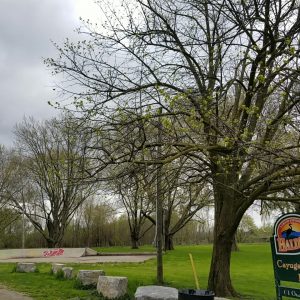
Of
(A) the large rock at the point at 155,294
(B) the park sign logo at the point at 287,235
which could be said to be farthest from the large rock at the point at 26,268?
(B) the park sign logo at the point at 287,235

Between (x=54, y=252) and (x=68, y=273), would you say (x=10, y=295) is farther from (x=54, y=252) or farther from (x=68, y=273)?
(x=54, y=252)

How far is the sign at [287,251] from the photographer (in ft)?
29.0

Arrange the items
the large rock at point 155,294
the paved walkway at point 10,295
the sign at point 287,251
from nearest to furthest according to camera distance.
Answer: the sign at point 287,251
the large rock at point 155,294
the paved walkway at point 10,295

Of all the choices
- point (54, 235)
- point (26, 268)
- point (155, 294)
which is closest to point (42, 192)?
point (54, 235)

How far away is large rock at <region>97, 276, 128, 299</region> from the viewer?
40.3 ft

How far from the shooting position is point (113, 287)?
12.3m

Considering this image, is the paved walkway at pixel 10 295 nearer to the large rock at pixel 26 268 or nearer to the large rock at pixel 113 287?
the large rock at pixel 113 287

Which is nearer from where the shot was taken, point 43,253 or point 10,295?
point 10,295

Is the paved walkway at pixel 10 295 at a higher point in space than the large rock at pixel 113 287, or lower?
lower

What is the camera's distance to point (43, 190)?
181 feet

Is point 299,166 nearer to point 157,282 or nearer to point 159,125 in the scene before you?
point 159,125

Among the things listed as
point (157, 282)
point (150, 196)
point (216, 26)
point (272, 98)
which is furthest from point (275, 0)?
point (157, 282)

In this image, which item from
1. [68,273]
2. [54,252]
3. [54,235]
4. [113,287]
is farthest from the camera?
[54,235]

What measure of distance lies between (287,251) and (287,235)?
296 mm
